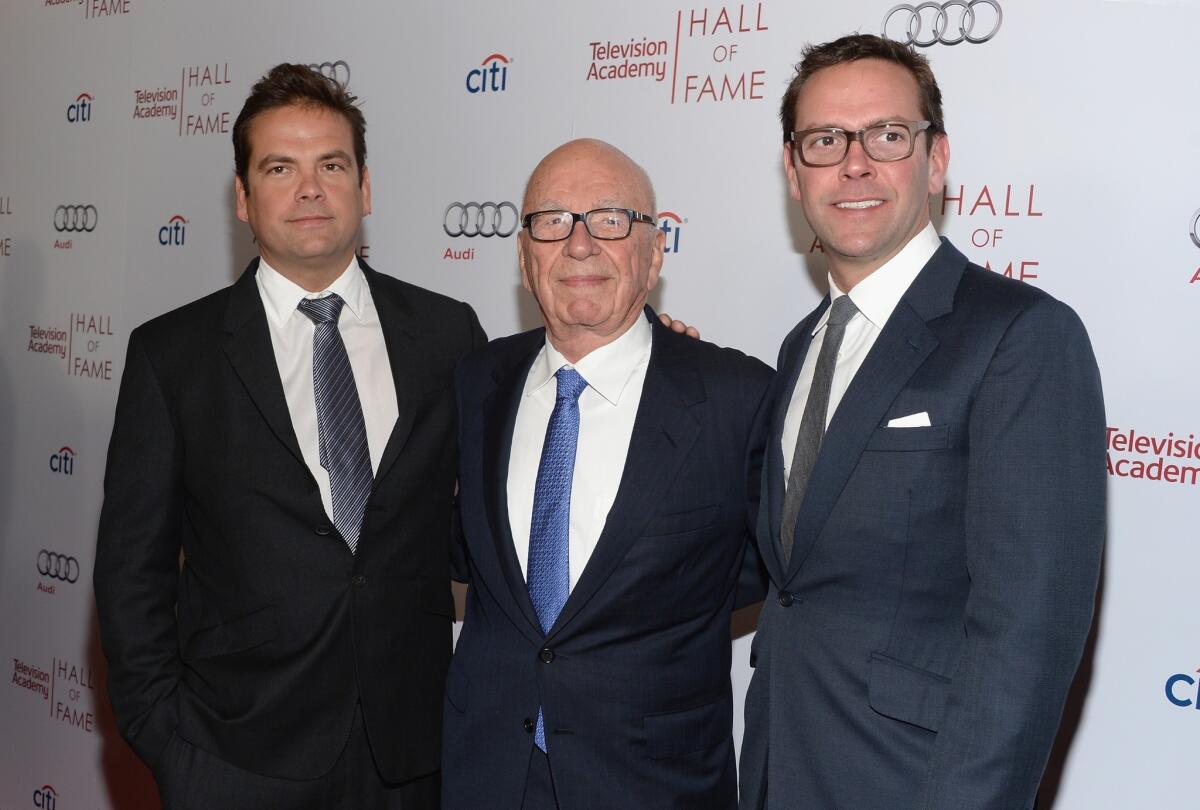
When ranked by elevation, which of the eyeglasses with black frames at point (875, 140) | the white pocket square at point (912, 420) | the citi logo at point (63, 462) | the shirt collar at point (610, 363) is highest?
the eyeglasses with black frames at point (875, 140)

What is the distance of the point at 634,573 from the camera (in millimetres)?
2088

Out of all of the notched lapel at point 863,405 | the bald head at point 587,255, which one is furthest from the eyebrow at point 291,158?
the notched lapel at point 863,405

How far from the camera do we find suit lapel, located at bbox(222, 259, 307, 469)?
2340 mm

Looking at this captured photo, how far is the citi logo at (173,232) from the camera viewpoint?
444cm

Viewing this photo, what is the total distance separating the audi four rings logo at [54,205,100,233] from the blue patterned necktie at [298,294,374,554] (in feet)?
9.42

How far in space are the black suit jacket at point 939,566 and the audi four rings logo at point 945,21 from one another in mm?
959

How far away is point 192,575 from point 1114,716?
211 centimetres

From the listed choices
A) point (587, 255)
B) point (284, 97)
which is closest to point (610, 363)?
point (587, 255)

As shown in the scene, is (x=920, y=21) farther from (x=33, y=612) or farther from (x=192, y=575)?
(x=33, y=612)

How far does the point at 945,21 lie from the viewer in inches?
106

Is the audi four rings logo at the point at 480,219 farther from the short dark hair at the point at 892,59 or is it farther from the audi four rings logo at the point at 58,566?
the audi four rings logo at the point at 58,566

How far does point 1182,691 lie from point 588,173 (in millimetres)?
1706

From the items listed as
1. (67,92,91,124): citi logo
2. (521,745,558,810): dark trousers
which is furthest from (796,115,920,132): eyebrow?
(67,92,91,124): citi logo

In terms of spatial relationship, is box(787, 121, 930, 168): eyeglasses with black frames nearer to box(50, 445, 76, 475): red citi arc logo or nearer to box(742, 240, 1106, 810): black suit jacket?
box(742, 240, 1106, 810): black suit jacket
